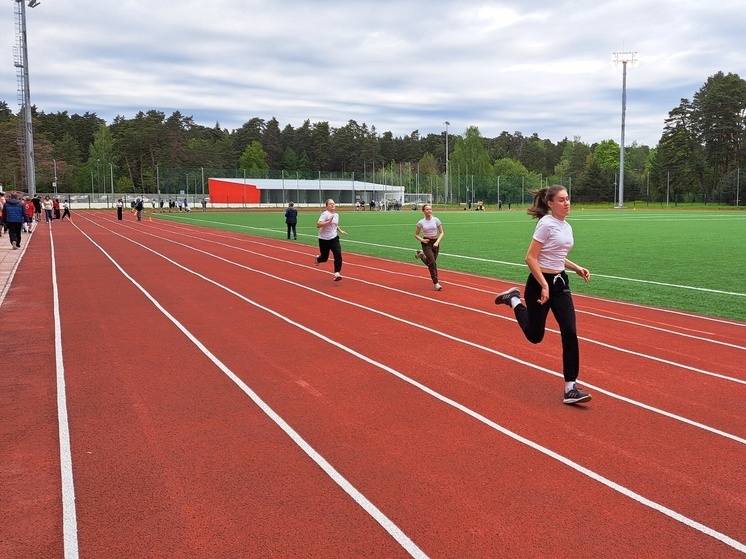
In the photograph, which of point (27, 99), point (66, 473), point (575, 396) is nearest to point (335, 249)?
point (575, 396)

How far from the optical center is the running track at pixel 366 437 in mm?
3641

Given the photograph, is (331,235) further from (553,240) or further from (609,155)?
(609,155)

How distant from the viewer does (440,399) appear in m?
5.97

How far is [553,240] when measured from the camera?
562cm

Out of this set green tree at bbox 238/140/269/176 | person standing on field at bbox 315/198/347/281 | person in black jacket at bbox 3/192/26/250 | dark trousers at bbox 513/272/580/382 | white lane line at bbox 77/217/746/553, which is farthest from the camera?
green tree at bbox 238/140/269/176

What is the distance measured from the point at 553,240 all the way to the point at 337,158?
129m

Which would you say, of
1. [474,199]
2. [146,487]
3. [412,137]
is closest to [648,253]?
[146,487]

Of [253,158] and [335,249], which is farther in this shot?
[253,158]

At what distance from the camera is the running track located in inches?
143

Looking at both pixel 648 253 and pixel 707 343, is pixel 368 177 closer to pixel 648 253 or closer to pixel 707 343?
pixel 648 253

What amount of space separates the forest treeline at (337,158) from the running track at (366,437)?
66.3 m

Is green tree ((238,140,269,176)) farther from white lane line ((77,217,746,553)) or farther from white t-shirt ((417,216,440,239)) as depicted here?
white lane line ((77,217,746,553))

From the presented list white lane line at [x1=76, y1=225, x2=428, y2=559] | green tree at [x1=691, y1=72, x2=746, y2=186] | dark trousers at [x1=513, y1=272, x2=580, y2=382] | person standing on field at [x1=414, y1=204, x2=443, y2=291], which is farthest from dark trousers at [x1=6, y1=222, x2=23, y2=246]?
green tree at [x1=691, y1=72, x2=746, y2=186]

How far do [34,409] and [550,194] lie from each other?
16.5 ft
